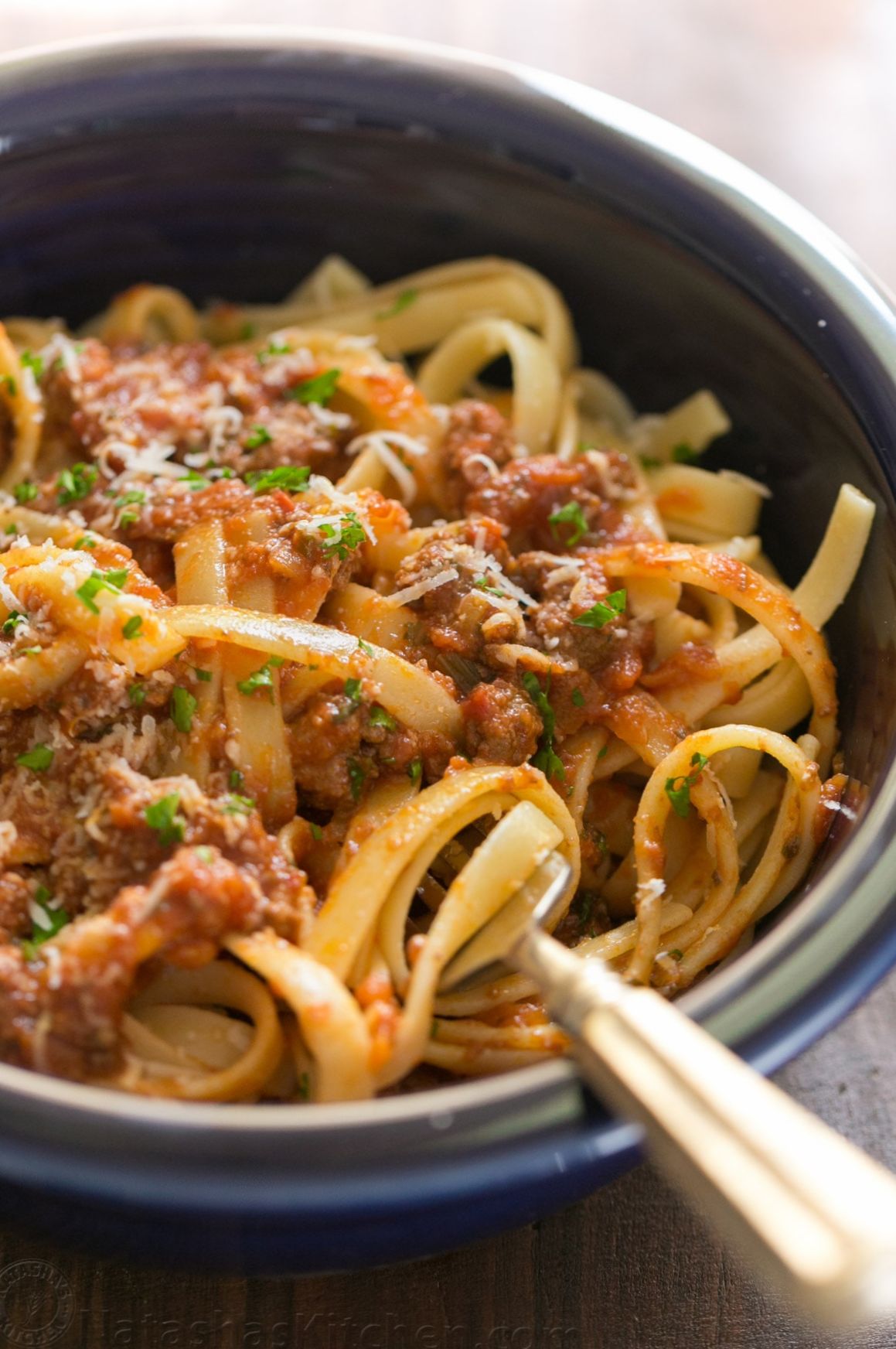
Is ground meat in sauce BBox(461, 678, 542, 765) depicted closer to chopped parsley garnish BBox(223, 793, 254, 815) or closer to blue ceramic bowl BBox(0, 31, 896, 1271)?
chopped parsley garnish BBox(223, 793, 254, 815)

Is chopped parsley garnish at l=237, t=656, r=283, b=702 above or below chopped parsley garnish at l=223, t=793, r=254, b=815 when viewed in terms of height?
above

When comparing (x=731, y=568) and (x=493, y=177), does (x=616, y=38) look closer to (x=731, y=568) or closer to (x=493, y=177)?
(x=493, y=177)

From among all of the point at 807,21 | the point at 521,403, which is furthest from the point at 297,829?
the point at 807,21

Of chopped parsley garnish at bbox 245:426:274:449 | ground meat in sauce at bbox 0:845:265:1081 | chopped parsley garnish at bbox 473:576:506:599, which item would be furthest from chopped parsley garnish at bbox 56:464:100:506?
ground meat in sauce at bbox 0:845:265:1081

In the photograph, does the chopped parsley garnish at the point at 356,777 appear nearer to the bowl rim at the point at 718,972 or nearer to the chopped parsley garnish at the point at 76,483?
the bowl rim at the point at 718,972

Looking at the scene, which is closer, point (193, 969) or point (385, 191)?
point (193, 969)

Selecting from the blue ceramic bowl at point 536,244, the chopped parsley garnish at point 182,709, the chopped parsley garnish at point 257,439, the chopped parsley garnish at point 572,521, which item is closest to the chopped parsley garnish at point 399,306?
the blue ceramic bowl at point 536,244

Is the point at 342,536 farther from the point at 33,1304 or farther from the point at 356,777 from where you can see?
the point at 33,1304
